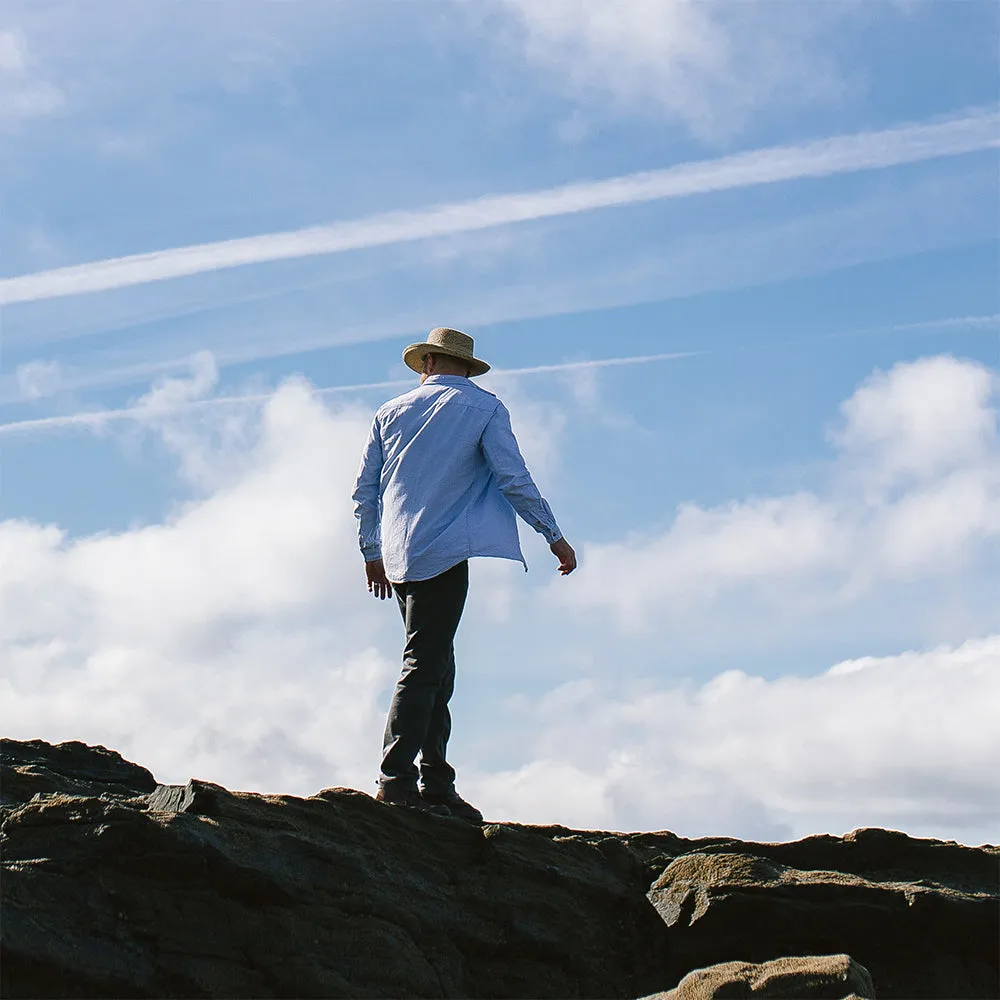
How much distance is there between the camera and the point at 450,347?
877 centimetres

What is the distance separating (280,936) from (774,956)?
10.8 ft

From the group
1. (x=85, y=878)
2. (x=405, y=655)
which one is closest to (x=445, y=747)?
(x=405, y=655)

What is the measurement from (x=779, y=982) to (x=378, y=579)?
3878mm

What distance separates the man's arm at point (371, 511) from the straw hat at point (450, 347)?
649 millimetres

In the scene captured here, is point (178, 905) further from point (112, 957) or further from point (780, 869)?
point (780, 869)

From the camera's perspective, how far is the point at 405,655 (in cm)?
806

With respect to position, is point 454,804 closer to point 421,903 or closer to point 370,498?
point 421,903

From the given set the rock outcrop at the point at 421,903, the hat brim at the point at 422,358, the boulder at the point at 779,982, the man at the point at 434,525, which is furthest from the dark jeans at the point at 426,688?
the boulder at the point at 779,982

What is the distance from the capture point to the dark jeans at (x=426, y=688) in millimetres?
7875

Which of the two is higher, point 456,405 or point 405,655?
point 456,405

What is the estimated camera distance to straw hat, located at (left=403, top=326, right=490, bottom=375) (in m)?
8.77

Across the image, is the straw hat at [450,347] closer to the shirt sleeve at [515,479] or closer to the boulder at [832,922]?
the shirt sleeve at [515,479]

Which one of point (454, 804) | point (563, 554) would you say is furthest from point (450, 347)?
point (454, 804)

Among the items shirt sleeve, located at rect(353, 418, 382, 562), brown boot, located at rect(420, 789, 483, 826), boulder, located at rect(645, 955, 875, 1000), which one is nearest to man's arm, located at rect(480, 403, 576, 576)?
shirt sleeve, located at rect(353, 418, 382, 562)
